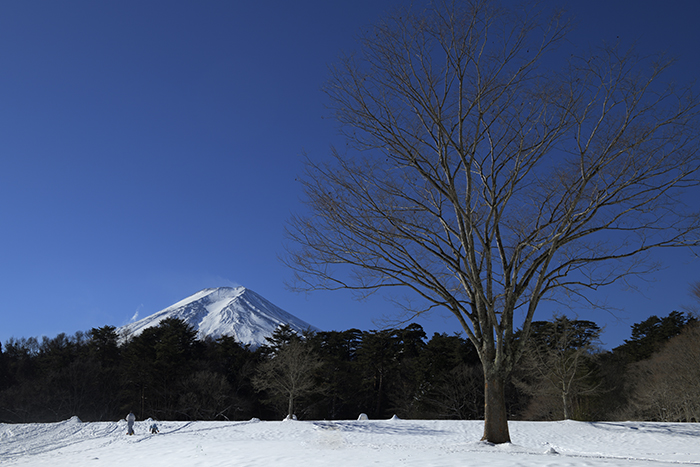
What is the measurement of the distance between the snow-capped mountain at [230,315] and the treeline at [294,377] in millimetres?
39131

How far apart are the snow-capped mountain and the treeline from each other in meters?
39.1

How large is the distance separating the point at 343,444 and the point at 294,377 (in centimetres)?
1787

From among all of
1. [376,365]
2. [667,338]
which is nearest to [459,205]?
[376,365]

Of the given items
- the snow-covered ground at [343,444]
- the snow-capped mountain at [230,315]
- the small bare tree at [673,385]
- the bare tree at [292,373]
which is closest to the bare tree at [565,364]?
the small bare tree at [673,385]

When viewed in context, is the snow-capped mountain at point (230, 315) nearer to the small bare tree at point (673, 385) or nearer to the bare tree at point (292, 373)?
the bare tree at point (292, 373)

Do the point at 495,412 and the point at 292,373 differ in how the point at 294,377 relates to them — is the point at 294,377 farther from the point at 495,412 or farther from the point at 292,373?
the point at 495,412

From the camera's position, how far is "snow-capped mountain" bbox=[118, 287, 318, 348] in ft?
278

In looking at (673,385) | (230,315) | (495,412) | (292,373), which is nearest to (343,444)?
(495,412)

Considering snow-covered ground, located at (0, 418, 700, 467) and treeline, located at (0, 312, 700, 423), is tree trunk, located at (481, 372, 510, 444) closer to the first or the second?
snow-covered ground, located at (0, 418, 700, 467)

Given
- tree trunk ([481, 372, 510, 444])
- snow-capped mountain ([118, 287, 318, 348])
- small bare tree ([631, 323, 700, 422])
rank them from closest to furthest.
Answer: tree trunk ([481, 372, 510, 444]), small bare tree ([631, 323, 700, 422]), snow-capped mountain ([118, 287, 318, 348])

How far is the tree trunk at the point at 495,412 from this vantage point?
27.4 feet

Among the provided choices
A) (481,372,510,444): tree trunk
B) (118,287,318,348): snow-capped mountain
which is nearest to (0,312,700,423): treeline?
(481,372,510,444): tree trunk

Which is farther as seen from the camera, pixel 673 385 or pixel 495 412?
pixel 673 385

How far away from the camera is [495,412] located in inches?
332
